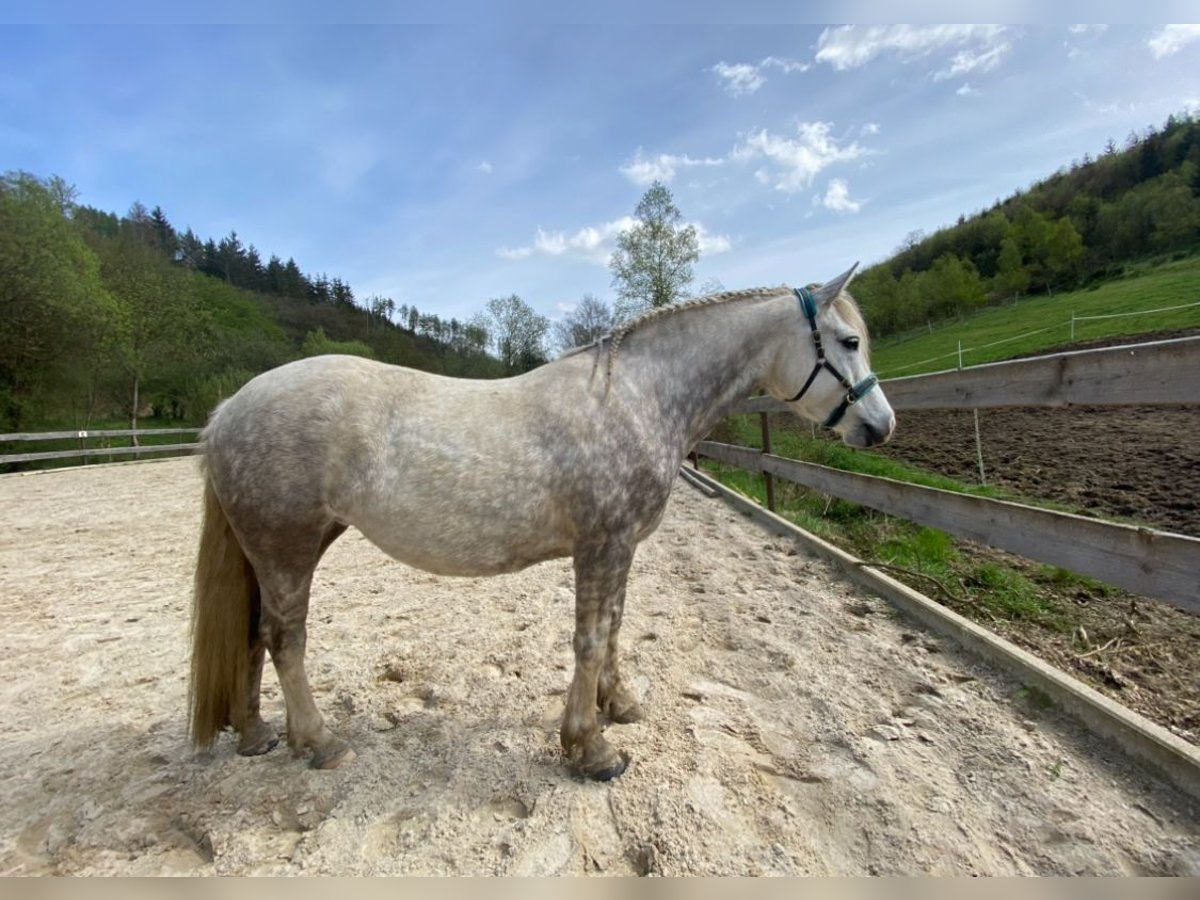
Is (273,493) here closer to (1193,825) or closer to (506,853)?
(506,853)

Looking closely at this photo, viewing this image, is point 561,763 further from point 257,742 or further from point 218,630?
point 218,630

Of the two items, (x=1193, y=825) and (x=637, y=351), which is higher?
(x=637, y=351)

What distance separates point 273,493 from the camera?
2055mm

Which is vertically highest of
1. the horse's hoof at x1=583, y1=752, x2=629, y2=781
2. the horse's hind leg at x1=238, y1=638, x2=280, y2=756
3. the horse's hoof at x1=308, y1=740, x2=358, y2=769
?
the horse's hind leg at x1=238, y1=638, x2=280, y2=756

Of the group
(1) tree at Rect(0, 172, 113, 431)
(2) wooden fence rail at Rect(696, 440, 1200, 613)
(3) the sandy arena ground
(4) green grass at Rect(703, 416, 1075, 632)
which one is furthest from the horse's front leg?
(1) tree at Rect(0, 172, 113, 431)

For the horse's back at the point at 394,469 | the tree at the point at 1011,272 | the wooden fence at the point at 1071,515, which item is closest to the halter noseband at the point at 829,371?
the wooden fence at the point at 1071,515

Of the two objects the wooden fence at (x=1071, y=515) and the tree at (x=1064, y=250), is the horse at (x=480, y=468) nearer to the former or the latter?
the wooden fence at (x=1071, y=515)

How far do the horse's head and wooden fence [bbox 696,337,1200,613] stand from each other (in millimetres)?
798

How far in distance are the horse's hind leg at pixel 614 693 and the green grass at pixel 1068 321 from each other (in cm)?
2051

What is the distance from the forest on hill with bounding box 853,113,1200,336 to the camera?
42.3 m

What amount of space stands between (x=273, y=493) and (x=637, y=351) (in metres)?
1.55

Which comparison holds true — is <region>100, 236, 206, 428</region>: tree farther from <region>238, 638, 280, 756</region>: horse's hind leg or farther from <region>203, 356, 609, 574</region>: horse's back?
<region>203, 356, 609, 574</region>: horse's back

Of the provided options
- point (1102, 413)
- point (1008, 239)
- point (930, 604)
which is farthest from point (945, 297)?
point (930, 604)

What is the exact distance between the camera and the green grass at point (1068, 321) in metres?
21.7
